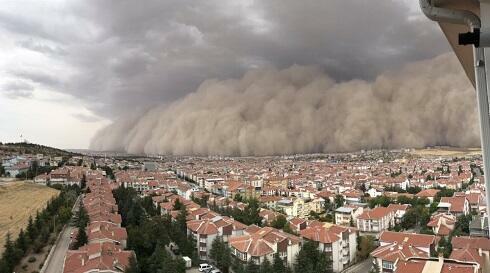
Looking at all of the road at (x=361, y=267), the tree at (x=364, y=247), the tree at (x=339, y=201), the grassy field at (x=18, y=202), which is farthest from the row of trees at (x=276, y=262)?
the tree at (x=339, y=201)

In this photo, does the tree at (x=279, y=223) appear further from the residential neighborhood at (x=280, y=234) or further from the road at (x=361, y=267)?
the road at (x=361, y=267)

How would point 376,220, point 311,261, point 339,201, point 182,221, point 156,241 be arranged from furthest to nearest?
point 339,201
point 376,220
point 182,221
point 156,241
point 311,261

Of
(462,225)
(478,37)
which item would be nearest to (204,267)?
(462,225)

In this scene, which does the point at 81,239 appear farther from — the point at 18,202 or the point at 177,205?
the point at 18,202

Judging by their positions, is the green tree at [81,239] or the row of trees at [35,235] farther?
the green tree at [81,239]

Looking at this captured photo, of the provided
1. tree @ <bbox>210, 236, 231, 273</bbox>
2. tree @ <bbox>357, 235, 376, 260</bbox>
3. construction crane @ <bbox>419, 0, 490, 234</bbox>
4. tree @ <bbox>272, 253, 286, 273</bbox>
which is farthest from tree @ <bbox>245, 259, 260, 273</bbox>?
construction crane @ <bbox>419, 0, 490, 234</bbox>

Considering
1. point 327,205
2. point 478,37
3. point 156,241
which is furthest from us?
point 327,205

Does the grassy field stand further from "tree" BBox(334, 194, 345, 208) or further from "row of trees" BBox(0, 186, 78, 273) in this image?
"tree" BBox(334, 194, 345, 208)
